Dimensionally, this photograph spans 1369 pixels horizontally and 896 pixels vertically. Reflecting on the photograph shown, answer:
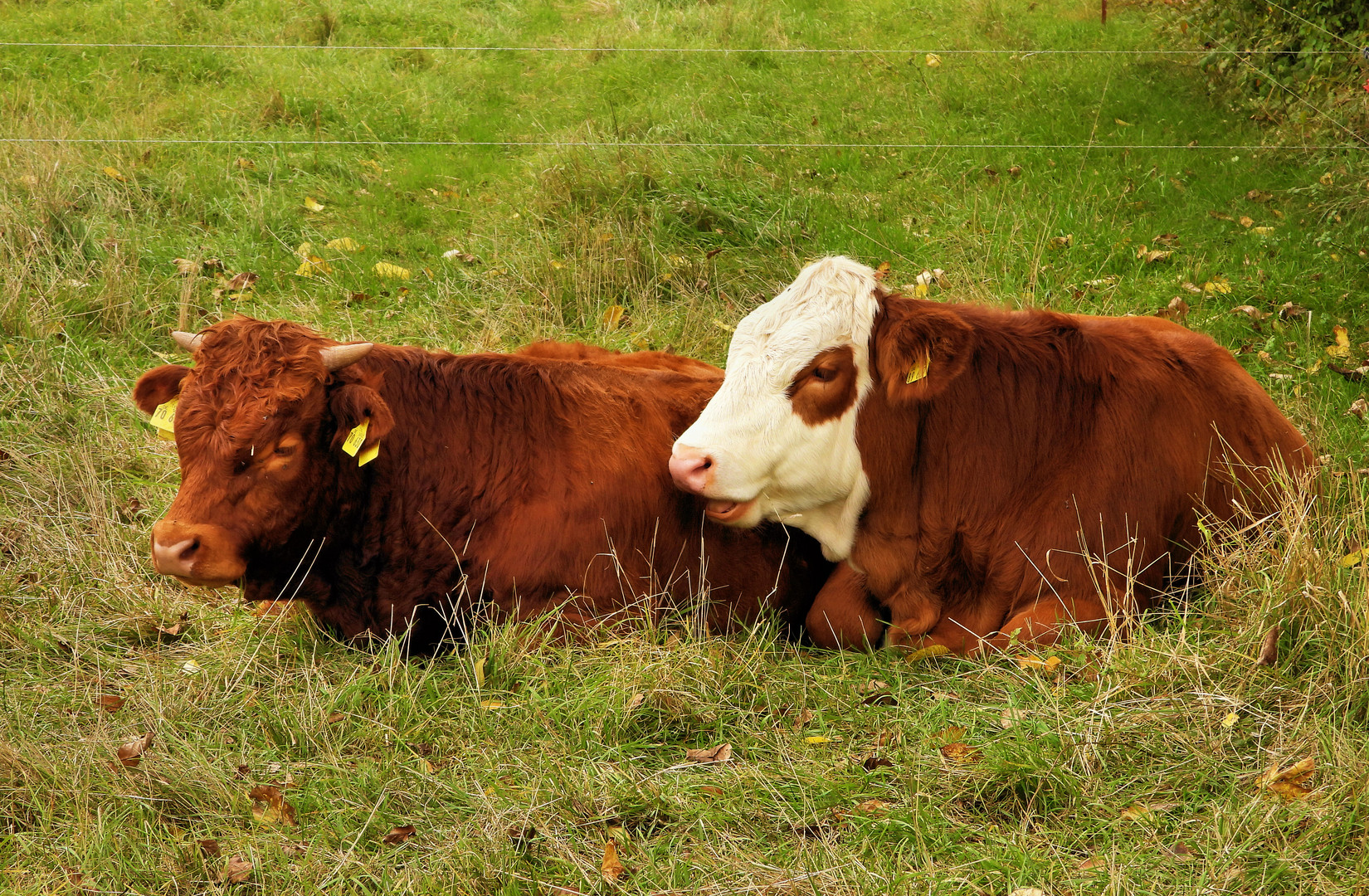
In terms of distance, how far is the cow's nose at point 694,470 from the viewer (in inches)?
163

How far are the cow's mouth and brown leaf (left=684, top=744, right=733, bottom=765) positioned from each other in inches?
35.8

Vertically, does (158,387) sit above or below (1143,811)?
above

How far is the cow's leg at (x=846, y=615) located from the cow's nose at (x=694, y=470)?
832 mm

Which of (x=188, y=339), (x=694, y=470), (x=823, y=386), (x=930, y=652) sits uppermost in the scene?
(x=188, y=339)

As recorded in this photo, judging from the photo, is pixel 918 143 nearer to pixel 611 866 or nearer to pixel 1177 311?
pixel 1177 311

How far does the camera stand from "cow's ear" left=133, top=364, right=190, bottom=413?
446 centimetres

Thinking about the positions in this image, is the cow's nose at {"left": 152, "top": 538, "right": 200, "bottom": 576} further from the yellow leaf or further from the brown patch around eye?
the yellow leaf

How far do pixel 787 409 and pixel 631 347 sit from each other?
289 centimetres

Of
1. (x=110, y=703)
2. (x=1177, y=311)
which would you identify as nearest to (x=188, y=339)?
(x=110, y=703)

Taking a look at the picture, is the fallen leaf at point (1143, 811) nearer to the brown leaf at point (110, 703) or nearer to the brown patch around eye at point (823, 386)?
the brown patch around eye at point (823, 386)

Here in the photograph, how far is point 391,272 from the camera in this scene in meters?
8.05

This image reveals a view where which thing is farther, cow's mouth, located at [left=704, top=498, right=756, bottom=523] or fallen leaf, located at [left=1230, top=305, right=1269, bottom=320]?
fallen leaf, located at [left=1230, top=305, right=1269, bottom=320]

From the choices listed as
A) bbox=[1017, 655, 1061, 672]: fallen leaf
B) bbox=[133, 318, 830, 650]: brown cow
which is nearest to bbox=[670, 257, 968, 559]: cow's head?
bbox=[133, 318, 830, 650]: brown cow

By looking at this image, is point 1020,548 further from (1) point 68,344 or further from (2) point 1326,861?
(1) point 68,344
